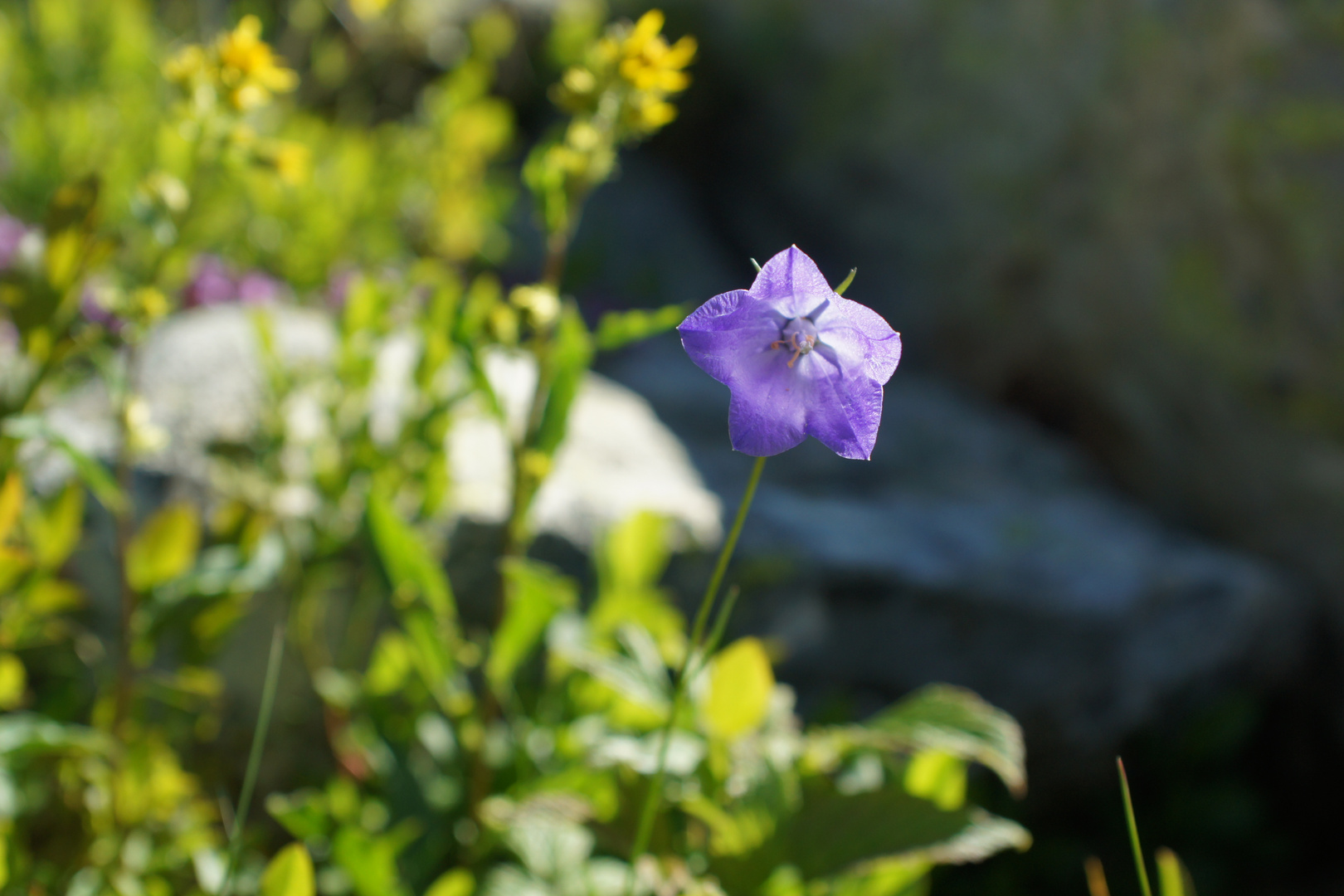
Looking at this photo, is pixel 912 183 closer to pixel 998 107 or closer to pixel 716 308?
pixel 998 107

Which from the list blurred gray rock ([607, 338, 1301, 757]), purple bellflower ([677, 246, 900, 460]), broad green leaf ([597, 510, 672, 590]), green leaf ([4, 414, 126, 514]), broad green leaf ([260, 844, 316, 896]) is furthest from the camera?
blurred gray rock ([607, 338, 1301, 757])

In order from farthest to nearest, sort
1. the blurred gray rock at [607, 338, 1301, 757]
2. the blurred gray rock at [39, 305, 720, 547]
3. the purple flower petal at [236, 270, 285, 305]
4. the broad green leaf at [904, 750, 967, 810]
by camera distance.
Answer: the purple flower petal at [236, 270, 285, 305], the blurred gray rock at [607, 338, 1301, 757], the blurred gray rock at [39, 305, 720, 547], the broad green leaf at [904, 750, 967, 810]

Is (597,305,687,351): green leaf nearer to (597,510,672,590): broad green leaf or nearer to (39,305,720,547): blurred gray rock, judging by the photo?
(597,510,672,590): broad green leaf

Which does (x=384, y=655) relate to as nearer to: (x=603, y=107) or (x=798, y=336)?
(x=603, y=107)

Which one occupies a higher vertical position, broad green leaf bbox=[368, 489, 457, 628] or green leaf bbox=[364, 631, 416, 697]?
broad green leaf bbox=[368, 489, 457, 628]

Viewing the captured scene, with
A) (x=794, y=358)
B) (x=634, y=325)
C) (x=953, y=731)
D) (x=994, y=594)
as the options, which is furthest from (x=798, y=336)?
(x=994, y=594)

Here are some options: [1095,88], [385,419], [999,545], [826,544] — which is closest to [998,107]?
[1095,88]

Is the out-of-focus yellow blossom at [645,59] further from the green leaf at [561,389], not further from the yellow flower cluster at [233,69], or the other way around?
the yellow flower cluster at [233,69]

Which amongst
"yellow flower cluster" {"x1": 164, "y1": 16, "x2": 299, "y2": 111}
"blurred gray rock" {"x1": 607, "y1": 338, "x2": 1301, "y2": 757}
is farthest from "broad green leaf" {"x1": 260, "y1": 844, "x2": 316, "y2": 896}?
"blurred gray rock" {"x1": 607, "y1": 338, "x2": 1301, "y2": 757}
